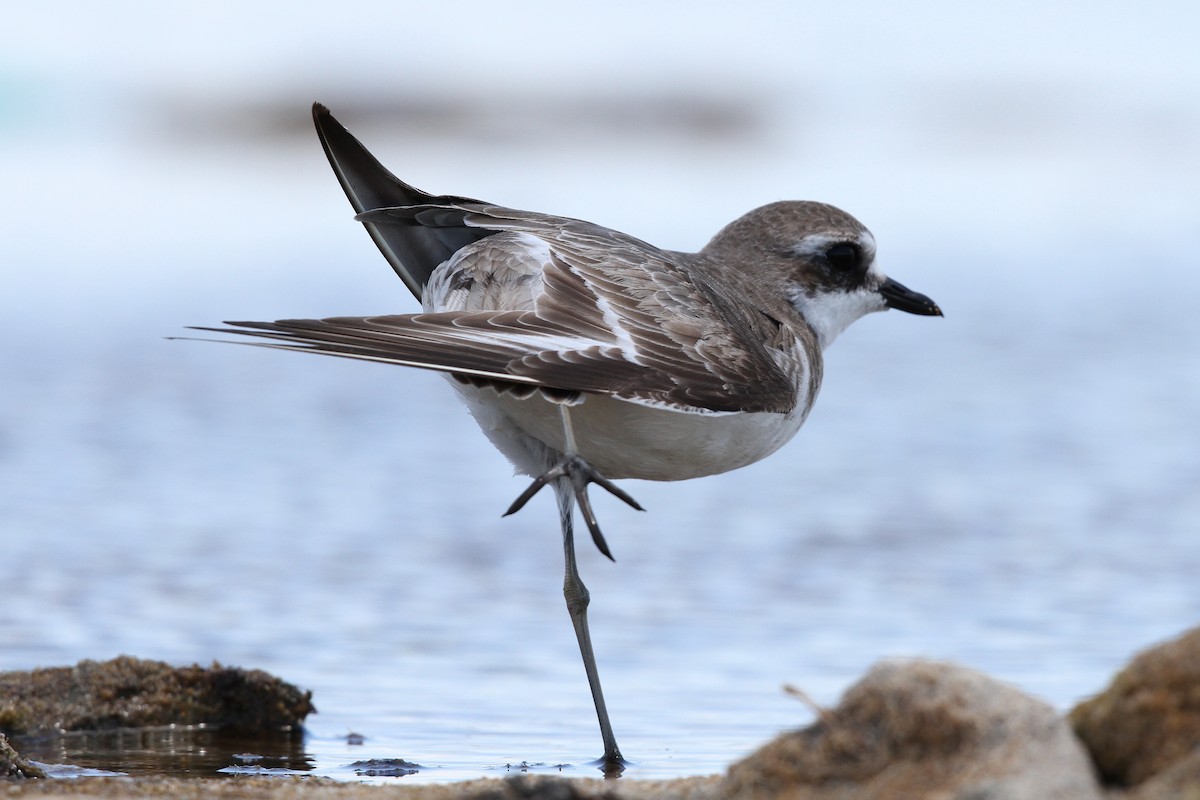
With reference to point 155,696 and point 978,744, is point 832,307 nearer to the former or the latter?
point 155,696

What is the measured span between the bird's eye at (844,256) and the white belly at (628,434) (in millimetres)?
976

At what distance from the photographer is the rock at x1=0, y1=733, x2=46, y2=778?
4945 millimetres

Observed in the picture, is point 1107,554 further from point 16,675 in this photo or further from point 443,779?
point 16,675

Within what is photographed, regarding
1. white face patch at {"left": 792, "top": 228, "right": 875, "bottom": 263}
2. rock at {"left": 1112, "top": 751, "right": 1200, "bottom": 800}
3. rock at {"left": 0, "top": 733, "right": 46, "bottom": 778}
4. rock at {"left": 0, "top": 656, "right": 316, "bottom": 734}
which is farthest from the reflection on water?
rock at {"left": 1112, "top": 751, "right": 1200, "bottom": 800}

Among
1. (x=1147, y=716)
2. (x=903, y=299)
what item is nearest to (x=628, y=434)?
(x=903, y=299)

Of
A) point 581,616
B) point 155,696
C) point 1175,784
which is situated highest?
point 581,616

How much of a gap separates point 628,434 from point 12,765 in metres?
2.16

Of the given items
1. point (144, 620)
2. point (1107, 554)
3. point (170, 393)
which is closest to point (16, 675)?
point (144, 620)

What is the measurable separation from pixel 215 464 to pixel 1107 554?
570cm

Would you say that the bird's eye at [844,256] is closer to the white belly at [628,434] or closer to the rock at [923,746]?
the white belly at [628,434]

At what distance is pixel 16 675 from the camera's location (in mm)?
6227

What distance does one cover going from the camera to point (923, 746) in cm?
365

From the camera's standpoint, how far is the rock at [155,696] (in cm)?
616

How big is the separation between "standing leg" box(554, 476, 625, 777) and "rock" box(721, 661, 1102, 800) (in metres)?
1.95
